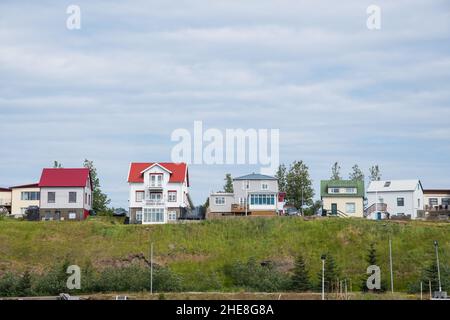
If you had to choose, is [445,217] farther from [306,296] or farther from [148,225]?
[306,296]

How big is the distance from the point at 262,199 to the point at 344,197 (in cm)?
1007

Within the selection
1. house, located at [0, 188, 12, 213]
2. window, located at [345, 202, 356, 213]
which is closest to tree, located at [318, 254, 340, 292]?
window, located at [345, 202, 356, 213]

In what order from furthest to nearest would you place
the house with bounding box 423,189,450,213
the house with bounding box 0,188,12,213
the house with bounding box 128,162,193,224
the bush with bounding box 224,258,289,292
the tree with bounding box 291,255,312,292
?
the house with bounding box 423,189,450,213 < the house with bounding box 0,188,12,213 < the house with bounding box 128,162,193,224 < the bush with bounding box 224,258,289,292 < the tree with bounding box 291,255,312,292

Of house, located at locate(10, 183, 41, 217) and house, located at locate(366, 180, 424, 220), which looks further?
house, located at locate(10, 183, 41, 217)

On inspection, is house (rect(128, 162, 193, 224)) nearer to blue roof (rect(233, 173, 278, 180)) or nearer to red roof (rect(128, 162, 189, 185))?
red roof (rect(128, 162, 189, 185))

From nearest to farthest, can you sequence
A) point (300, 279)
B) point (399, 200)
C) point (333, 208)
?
point (300, 279), point (333, 208), point (399, 200)

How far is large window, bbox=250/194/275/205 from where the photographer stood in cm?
8006

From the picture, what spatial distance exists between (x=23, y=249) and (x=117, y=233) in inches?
322

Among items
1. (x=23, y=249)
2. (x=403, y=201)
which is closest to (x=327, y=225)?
(x=403, y=201)

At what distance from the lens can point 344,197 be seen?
84.6 meters

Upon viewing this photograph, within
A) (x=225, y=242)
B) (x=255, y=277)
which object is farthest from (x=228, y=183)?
(x=255, y=277)

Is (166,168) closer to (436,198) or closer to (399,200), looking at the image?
(399,200)

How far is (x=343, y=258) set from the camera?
61156mm

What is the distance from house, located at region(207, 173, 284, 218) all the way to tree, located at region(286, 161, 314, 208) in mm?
12184
